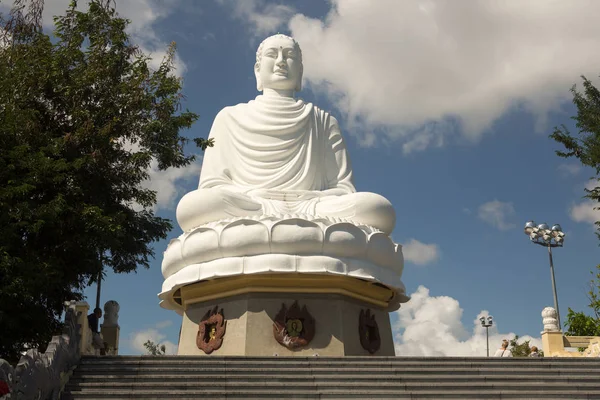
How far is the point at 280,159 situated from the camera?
14.6 meters

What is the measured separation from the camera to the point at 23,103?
12.0m

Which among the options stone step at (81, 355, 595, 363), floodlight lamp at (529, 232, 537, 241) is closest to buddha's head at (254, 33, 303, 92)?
stone step at (81, 355, 595, 363)

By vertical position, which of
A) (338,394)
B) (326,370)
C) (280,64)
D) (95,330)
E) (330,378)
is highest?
(280,64)

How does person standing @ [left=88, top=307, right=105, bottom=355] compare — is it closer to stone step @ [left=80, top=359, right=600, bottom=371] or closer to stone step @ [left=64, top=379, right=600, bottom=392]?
stone step @ [left=80, top=359, right=600, bottom=371]

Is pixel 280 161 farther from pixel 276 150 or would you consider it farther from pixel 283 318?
pixel 283 318

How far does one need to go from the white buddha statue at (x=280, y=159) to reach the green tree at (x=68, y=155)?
1297mm

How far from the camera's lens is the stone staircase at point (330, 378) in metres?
8.50

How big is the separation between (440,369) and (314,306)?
3.47 metres

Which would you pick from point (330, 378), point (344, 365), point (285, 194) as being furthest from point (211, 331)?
point (330, 378)

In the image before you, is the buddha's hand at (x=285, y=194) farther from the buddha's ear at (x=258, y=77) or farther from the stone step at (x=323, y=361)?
the stone step at (x=323, y=361)

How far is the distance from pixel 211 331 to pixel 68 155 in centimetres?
371

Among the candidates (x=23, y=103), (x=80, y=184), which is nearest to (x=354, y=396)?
(x=80, y=184)

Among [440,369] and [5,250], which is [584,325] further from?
[5,250]

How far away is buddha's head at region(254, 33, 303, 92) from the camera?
15.3 metres
